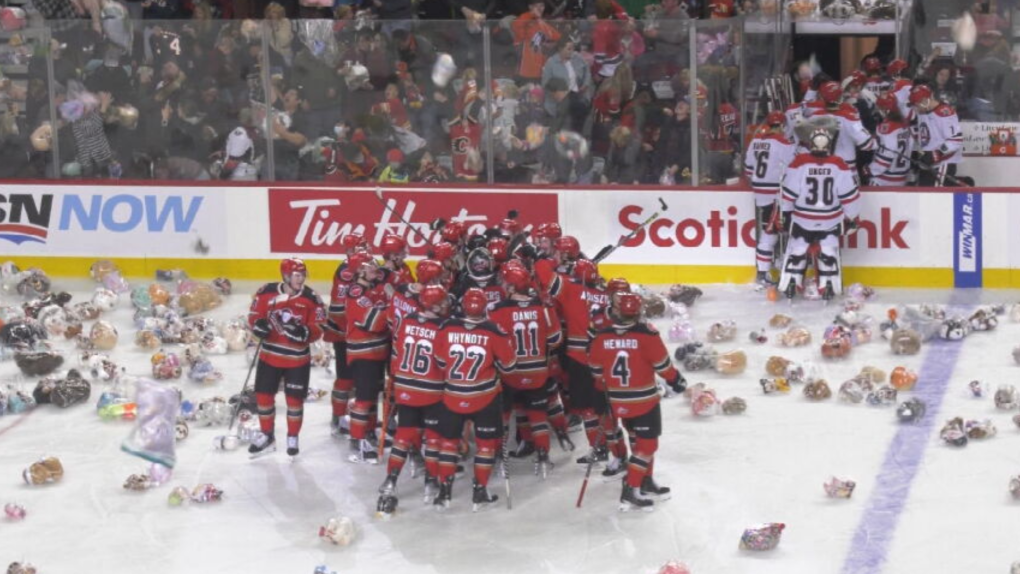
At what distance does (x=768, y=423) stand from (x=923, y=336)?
2016mm

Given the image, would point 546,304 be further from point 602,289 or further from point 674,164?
point 674,164

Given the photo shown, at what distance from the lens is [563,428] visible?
36.9 ft

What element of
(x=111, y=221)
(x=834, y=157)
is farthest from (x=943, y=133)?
(x=111, y=221)

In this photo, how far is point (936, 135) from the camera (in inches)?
589

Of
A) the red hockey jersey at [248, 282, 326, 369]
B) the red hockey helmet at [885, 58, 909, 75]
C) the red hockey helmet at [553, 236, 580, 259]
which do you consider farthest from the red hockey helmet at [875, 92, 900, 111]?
the red hockey jersey at [248, 282, 326, 369]

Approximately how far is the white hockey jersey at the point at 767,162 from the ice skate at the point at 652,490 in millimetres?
4469

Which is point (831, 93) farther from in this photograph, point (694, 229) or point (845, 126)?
point (694, 229)

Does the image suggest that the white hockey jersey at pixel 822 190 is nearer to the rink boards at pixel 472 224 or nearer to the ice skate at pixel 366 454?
the rink boards at pixel 472 224

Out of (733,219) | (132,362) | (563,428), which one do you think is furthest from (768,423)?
(132,362)

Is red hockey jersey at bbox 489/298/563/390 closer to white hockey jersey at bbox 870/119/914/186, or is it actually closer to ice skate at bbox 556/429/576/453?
ice skate at bbox 556/429/576/453

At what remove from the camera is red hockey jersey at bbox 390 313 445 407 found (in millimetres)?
10180

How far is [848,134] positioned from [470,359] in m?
5.63

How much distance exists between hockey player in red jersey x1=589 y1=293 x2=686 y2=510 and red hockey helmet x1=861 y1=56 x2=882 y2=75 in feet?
20.3

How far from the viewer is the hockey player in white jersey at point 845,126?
1476 cm
